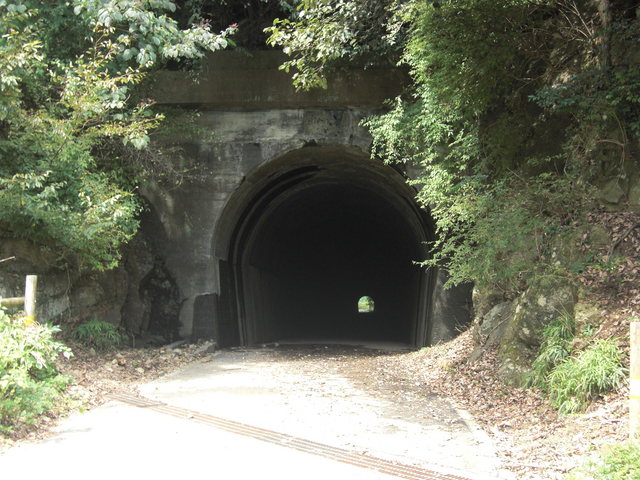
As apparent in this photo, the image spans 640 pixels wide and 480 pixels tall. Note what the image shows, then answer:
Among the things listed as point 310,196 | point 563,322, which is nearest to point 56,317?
point 563,322

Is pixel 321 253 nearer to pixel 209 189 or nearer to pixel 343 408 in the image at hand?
pixel 209 189

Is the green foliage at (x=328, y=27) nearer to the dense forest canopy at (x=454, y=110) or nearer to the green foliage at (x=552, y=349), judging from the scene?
the dense forest canopy at (x=454, y=110)

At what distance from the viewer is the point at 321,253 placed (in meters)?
23.3

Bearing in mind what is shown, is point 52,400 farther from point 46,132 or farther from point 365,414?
point 46,132

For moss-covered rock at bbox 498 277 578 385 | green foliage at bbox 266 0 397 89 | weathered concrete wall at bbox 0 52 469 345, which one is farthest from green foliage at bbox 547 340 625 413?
weathered concrete wall at bbox 0 52 469 345

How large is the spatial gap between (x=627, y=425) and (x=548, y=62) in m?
5.29

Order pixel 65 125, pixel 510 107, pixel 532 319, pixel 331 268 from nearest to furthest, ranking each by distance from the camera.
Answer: pixel 532 319
pixel 65 125
pixel 510 107
pixel 331 268

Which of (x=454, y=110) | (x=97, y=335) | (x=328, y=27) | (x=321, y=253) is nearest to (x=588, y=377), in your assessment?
(x=454, y=110)

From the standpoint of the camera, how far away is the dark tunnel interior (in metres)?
16.2

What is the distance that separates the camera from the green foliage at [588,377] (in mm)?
4699

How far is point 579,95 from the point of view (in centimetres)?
664

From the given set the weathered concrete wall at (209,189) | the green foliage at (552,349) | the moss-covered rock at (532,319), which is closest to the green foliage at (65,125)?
the weathered concrete wall at (209,189)

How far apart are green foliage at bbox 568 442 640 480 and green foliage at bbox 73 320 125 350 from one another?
285 inches

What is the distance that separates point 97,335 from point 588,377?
7.00 m
